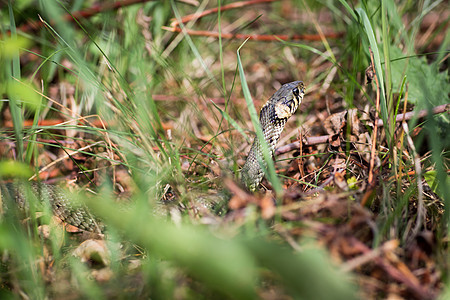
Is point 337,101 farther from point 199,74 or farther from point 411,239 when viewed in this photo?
point 411,239

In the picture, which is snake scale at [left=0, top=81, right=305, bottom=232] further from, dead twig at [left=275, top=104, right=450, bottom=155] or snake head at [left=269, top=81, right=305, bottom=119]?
dead twig at [left=275, top=104, right=450, bottom=155]

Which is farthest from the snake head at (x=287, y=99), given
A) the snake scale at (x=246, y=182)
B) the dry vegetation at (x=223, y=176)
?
the dry vegetation at (x=223, y=176)

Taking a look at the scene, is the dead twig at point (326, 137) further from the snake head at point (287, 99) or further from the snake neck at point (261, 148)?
the snake head at point (287, 99)

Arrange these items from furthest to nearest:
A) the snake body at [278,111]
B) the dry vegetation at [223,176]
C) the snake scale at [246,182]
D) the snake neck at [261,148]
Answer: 1. the snake body at [278,111]
2. the snake neck at [261,148]
3. the snake scale at [246,182]
4. the dry vegetation at [223,176]

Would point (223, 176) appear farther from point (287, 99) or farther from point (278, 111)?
point (287, 99)

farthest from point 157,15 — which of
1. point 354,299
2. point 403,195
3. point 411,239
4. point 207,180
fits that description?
point 354,299

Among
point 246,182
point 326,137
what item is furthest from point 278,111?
point 246,182

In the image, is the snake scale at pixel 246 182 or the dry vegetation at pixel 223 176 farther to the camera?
the snake scale at pixel 246 182
